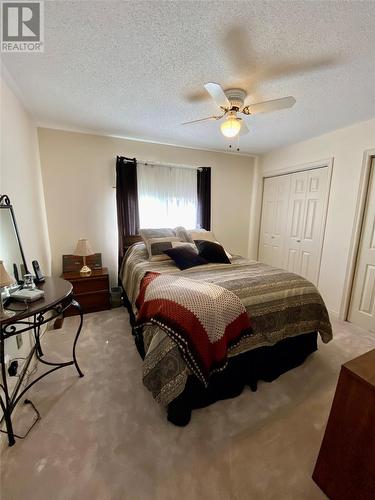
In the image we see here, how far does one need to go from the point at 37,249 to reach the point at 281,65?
2.83 metres

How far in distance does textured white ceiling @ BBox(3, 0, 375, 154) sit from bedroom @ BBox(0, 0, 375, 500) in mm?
12

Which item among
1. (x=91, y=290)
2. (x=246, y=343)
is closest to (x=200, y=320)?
(x=246, y=343)

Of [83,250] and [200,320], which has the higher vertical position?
[83,250]

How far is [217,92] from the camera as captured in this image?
158 cm

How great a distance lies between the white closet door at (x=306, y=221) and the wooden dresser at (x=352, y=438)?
2423mm

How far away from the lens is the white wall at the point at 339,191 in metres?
2.63

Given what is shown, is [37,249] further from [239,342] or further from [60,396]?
[239,342]

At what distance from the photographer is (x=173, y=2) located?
113 centimetres

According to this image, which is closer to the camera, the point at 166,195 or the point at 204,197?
the point at 166,195

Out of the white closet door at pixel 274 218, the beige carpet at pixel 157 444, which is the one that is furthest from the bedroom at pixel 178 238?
the white closet door at pixel 274 218

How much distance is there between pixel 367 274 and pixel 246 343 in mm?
2028

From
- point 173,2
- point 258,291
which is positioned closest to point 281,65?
point 173,2

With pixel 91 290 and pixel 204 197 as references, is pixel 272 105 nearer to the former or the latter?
pixel 204 197

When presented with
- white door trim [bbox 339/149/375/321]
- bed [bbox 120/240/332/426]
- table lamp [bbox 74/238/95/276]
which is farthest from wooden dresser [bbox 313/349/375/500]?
table lamp [bbox 74/238/95/276]
